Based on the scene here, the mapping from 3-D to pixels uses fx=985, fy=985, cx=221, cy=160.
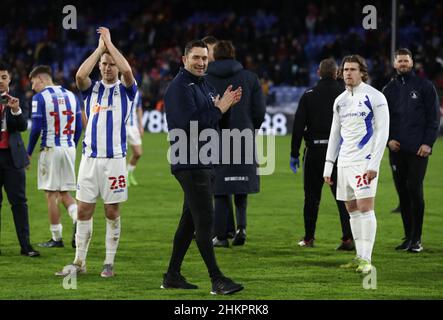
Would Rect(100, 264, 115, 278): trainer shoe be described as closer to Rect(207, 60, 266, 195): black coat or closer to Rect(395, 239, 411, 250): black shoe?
Rect(207, 60, 266, 195): black coat

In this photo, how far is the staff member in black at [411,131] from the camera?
1033 centimetres

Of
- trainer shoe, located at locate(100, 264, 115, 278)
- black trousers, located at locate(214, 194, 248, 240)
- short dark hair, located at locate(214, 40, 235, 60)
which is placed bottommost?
trainer shoe, located at locate(100, 264, 115, 278)

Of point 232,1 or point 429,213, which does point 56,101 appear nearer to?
point 429,213

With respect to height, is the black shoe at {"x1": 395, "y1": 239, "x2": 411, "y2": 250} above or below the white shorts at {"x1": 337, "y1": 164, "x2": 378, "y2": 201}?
below

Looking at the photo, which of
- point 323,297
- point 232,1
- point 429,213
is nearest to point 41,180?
point 323,297

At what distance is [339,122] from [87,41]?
96.7 ft

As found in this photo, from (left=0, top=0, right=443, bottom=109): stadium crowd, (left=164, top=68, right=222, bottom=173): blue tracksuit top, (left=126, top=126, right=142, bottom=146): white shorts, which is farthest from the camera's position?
(left=0, top=0, right=443, bottom=109): stadium crowd

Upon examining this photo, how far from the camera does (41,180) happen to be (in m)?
10.8

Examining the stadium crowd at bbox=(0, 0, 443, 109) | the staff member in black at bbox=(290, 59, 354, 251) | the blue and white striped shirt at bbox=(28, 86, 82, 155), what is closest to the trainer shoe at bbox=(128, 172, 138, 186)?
the blue and white striped shirt at bbox=(28, 86, 82, 155)

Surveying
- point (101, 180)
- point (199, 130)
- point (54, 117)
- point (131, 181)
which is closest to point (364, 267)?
point (199, 130)

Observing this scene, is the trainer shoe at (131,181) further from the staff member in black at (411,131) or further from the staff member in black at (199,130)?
the staff member in black at (199,130)

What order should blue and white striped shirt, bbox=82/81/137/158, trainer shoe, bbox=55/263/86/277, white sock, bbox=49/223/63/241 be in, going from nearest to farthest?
1. blue and white striped shirt, bbox=82/81/137/158
2. trainer shoe, bbox=55/263/86/277
3. white sock, bbox=49/223/63/241

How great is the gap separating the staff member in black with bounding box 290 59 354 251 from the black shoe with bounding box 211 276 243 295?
3.03m

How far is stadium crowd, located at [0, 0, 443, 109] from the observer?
30906mm
